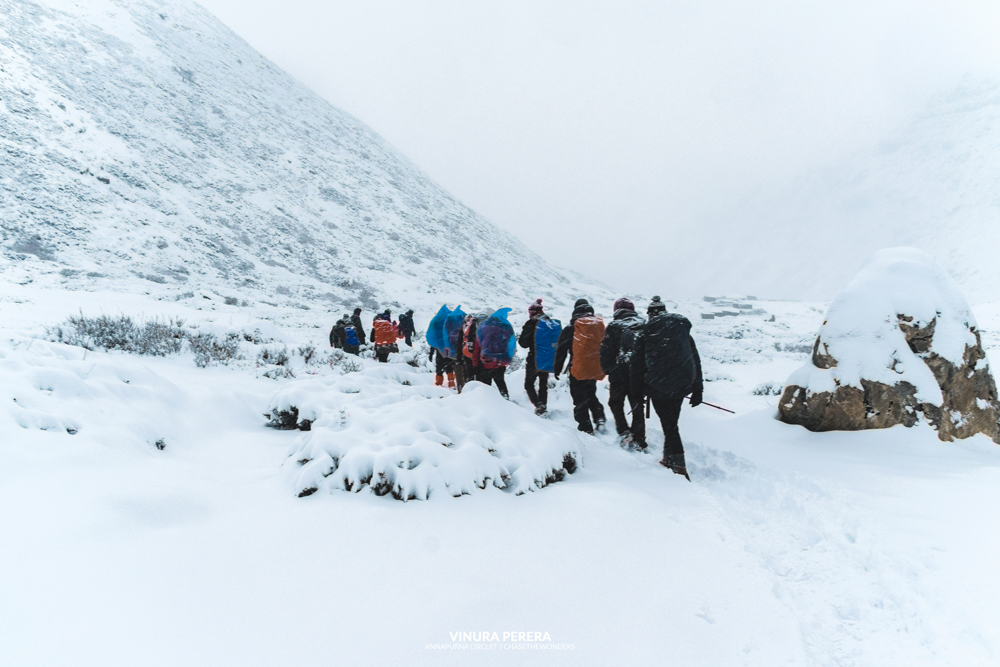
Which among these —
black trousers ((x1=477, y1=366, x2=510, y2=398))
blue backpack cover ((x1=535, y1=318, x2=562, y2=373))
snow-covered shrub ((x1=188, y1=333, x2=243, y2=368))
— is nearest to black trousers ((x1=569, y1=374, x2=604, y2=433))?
blue backpack cover ((x1=535, y1=318, x2=562, y2=373))

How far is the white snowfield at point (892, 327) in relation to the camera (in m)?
5.60

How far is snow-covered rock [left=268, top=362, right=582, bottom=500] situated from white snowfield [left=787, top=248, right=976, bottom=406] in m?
4.17

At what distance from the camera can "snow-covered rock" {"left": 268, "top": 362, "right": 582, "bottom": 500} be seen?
3.25m

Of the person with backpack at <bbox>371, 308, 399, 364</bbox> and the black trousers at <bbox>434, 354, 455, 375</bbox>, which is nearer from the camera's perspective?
the black trousers at <bbox>434, 354, 455, 375</bbox>

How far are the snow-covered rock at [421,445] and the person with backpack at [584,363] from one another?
1645 millimetres

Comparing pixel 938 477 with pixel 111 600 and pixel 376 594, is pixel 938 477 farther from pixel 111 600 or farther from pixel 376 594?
pixel 111 600

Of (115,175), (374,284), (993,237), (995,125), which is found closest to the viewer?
(115,175)

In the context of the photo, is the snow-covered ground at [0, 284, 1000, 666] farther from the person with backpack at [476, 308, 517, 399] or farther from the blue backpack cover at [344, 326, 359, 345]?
the blue backpack cover at [344, 326, 359, 345]

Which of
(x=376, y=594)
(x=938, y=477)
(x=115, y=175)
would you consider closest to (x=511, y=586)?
(x=376, y=594)

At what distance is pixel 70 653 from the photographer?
1.46 meters

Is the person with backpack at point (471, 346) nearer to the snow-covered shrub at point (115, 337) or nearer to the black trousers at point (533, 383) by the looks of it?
the black trousers at point (533, 383)

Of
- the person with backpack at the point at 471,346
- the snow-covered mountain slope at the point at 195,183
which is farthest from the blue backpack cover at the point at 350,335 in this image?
the snow-covered mountain slope at the point at 195,183

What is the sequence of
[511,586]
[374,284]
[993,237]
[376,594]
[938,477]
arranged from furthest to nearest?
[993,237]
[374,284]
[938,477]
[511,586]
[376,594]

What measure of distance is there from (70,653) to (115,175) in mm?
35852
